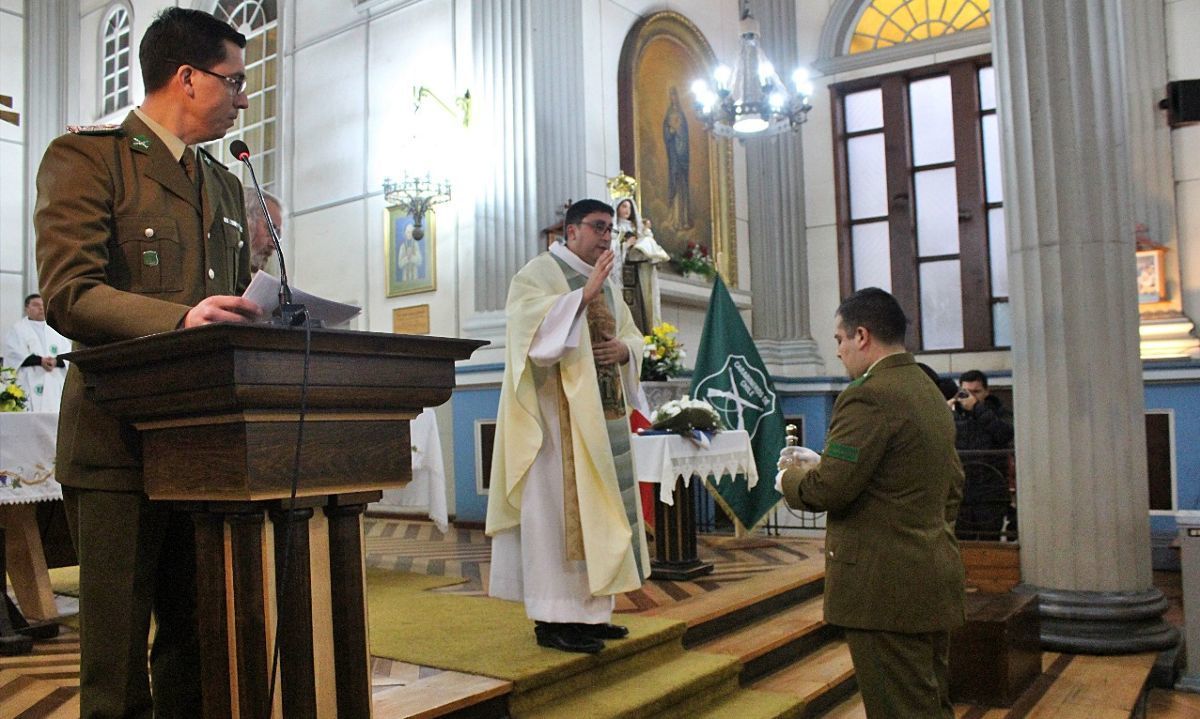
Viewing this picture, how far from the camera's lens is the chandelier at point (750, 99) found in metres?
8.45

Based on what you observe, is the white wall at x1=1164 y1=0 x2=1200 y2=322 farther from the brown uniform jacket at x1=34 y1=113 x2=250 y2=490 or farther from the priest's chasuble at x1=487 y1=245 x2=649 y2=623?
the brown uniform jacket at x1=34 y1=113 x2=250 y2=490

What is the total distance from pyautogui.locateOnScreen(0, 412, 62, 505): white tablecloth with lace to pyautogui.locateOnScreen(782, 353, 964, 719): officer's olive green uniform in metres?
3.20

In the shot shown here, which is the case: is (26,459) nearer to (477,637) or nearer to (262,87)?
(477,637)

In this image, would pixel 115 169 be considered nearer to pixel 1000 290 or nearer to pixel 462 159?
pixel 462 159

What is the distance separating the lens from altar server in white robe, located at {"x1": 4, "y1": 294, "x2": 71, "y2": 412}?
7.53 metres

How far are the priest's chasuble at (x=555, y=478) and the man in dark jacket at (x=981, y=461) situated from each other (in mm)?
3503

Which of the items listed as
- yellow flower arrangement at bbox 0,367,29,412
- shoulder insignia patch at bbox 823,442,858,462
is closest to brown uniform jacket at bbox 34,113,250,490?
shoulder insignia patch at bbox 823,442,858,462

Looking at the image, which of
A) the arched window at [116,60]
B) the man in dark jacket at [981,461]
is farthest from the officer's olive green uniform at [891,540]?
the arched window at [116,60]

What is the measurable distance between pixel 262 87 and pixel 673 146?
440 cm

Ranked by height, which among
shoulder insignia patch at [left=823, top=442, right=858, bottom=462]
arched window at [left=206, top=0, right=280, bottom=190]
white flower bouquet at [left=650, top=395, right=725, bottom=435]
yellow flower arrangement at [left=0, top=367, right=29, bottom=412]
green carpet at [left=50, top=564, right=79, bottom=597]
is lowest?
green carpet at [left=50, top=564, right=79, bottom=597]

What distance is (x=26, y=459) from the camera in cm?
429

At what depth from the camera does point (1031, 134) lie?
5625 millimetres

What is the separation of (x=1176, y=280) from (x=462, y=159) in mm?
6132

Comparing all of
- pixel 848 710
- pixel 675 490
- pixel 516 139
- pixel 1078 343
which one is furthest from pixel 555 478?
pixel 516 139
